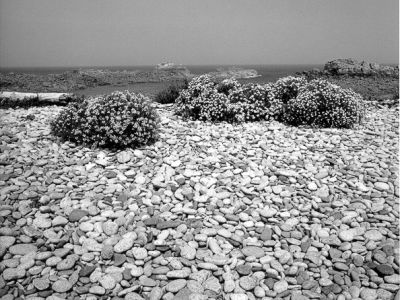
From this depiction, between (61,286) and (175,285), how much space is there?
3.79 ft

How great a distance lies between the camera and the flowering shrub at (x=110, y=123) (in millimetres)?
6559

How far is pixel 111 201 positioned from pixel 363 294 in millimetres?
3280

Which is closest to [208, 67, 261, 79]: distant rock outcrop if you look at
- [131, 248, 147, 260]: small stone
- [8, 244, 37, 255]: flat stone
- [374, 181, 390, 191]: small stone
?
[374, 181, 390, 191]: small stone

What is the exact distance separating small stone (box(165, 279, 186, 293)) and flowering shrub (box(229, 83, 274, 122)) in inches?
189

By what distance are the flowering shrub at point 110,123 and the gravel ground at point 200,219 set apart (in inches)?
9.9

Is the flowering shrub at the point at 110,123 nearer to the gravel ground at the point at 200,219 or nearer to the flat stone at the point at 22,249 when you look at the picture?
the gravel ground at the point at 200,219

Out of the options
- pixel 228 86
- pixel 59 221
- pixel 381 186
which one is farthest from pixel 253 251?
pixel 228 86

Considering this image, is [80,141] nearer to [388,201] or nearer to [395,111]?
[388,201]

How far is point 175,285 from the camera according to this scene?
3.92m

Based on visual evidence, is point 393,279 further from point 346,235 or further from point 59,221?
point 59,221

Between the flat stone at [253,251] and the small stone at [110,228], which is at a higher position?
the small stone at [110,228]

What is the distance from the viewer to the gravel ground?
3.99 metres

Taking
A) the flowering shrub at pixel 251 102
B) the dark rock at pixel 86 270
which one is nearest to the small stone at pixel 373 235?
the dark rock at pixel 86 270

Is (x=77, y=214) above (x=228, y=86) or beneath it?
beneath
